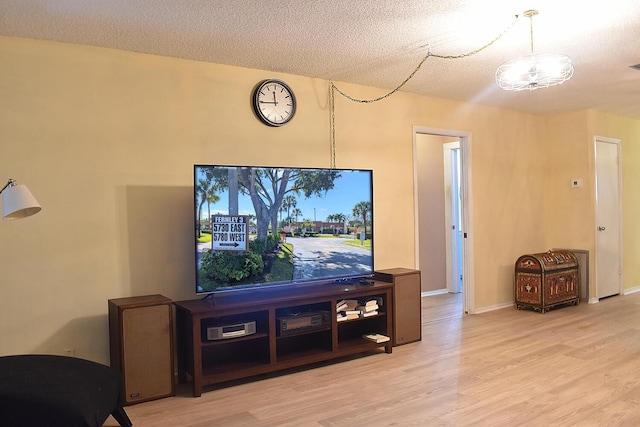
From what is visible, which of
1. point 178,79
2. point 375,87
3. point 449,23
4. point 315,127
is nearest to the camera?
point 449,23

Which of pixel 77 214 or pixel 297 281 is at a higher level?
pixel 77 214

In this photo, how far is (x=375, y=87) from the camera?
4676mm

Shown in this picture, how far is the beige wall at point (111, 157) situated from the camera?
10.4 feet

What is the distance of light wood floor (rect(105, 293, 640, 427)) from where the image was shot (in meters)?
2.85

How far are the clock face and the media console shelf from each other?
1.34 m

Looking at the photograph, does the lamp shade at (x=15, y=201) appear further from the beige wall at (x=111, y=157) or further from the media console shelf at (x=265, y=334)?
the media console shelf at (x=265, y=334)

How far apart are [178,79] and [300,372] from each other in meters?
2.27

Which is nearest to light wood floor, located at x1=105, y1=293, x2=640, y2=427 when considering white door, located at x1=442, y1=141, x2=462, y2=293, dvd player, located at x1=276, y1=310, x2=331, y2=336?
dvd player, located at x1=276, y1=310, x2=331, y2=336

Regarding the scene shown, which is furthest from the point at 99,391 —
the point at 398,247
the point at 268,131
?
the point at 398,247

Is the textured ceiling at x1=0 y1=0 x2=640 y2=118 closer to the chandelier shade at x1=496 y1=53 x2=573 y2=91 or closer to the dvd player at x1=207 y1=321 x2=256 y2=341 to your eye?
the chandelier shade at x1=496 y1=53 x2=573 y2=91

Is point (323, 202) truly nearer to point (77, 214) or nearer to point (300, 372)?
point (300, 372)

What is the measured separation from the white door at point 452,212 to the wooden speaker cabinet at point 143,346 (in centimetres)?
442

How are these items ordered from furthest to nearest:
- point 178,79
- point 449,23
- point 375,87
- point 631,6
A: point 375,87
point 178,79
point 449,23
point 631,6

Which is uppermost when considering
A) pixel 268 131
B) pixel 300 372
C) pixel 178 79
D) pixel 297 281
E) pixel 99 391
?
pixel 178 79
